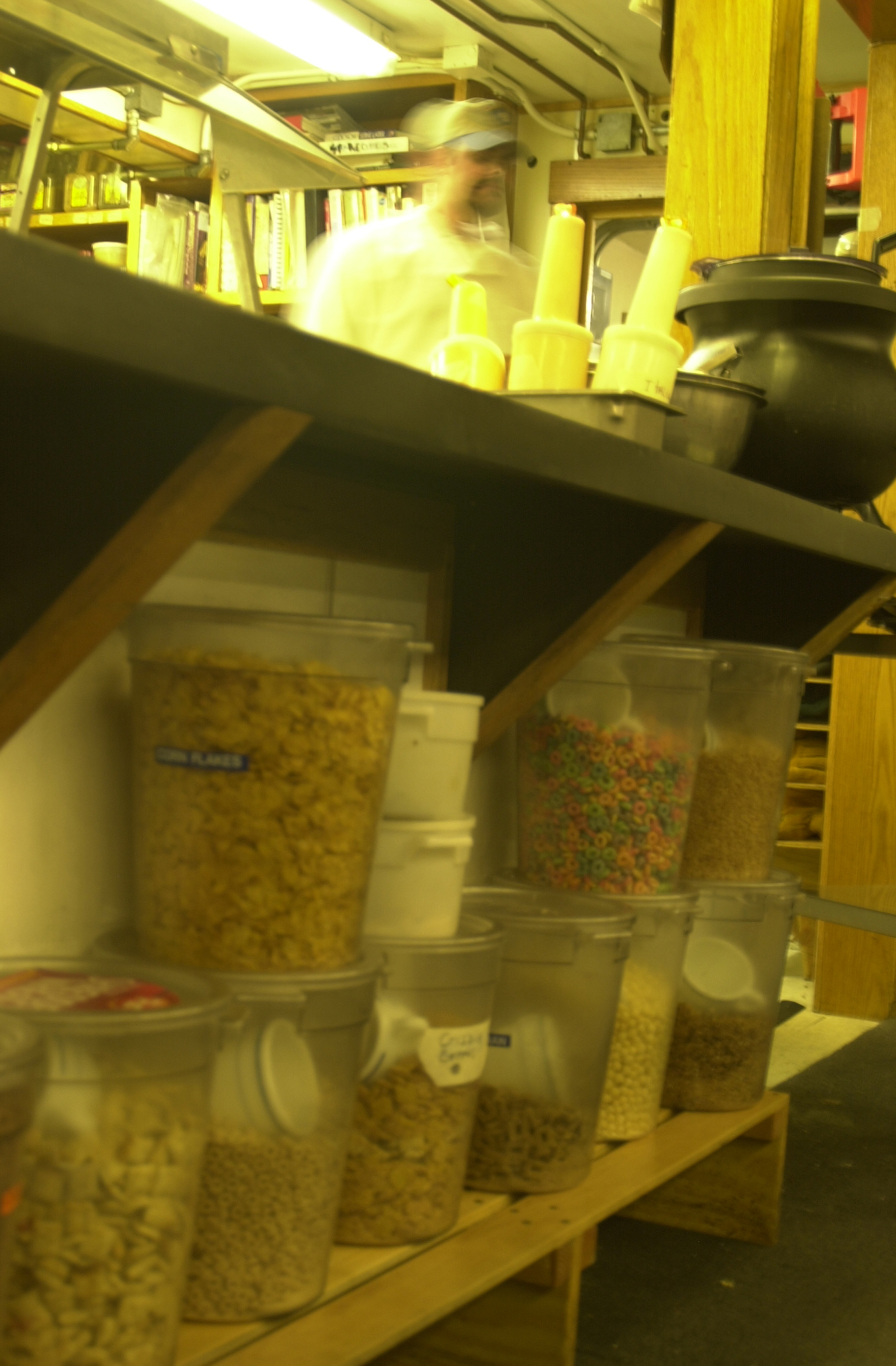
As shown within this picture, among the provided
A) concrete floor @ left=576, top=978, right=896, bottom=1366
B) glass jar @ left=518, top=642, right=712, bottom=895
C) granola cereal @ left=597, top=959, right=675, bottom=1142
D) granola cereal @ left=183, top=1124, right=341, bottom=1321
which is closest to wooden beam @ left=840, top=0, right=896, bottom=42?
glass jar @ left=518, top=642, right=712, bottom=895

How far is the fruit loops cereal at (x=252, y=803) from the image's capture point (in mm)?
1044

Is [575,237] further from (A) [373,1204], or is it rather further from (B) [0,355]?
(A) [373,1204]

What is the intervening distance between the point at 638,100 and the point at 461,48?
67 cm

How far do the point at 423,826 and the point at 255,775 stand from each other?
28cm

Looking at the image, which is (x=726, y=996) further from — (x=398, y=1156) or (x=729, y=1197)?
(x=398, y=1156)

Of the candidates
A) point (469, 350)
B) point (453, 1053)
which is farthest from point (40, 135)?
point (453, 1053)

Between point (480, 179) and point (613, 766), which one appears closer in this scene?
point (613, 766)

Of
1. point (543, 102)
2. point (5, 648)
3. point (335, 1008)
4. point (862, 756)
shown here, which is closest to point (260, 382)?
point (5, 648)

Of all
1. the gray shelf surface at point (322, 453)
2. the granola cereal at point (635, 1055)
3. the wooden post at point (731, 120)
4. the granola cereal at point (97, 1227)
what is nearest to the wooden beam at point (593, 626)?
the gray shelf surface at point (322, 453)

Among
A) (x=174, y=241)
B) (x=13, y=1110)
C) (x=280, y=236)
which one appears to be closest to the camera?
(x=13, y=1110)

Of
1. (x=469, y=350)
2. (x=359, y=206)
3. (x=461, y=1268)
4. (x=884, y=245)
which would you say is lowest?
(x=461, y=1268)

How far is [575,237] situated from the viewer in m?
1.41

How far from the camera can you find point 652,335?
1393mm

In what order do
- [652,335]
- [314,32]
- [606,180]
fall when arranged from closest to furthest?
[652,335]
[314,32]
[606,180]
